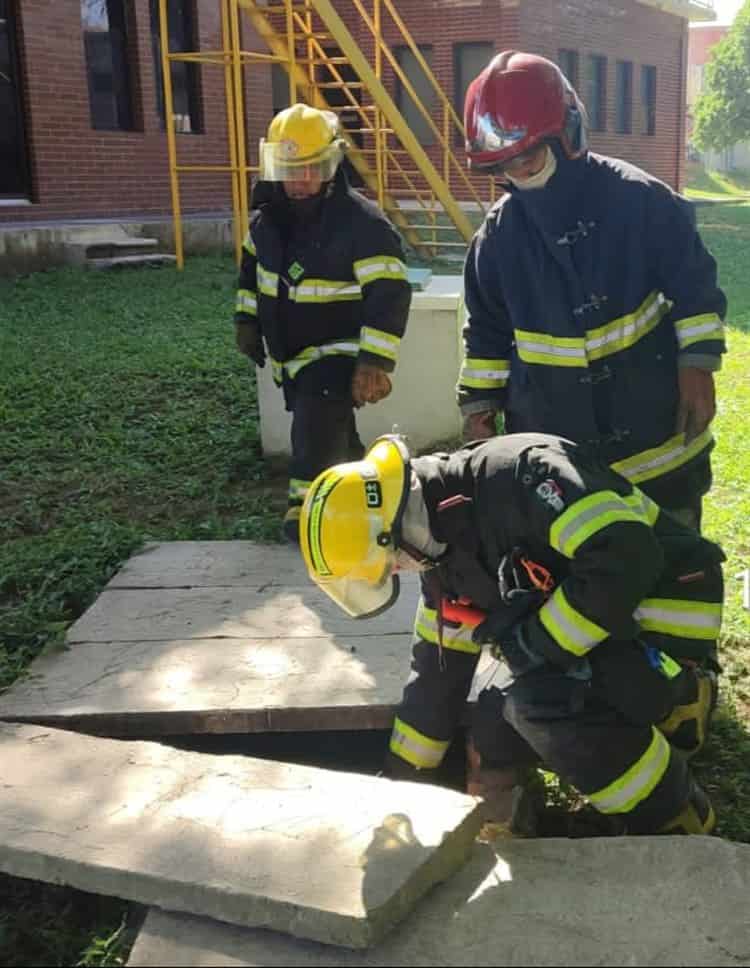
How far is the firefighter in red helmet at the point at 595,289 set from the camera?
3273 millimetres

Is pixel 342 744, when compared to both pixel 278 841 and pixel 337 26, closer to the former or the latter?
pixel 278 841

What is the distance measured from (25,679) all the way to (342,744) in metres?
1.06

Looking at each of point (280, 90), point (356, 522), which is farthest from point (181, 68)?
point (356, 522)

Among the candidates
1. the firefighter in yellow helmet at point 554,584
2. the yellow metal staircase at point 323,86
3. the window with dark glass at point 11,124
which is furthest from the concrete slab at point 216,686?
the window with dark glass at point 11,124

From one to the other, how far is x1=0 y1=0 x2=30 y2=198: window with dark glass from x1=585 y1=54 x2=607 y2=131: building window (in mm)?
14199

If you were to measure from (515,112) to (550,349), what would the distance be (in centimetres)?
70

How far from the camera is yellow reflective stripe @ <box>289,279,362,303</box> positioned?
4.87 meters

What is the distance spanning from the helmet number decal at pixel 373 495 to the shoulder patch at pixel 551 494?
376 mm

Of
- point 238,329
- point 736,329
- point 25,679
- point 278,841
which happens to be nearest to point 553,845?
point 278,841

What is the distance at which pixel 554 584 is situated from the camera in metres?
2.86

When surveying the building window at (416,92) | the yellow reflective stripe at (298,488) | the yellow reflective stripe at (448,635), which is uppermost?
the building window at (416,92)

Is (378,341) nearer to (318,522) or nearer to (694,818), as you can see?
(318,522)

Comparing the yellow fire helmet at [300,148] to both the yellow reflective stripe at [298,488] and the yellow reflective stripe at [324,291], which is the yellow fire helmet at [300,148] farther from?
the yellow reflective stripe at [298,488]

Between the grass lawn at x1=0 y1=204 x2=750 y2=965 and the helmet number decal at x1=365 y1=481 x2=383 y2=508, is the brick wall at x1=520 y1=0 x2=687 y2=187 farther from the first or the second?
the helmet number decal at x1=365 y1=481 x2=383 y2=508
